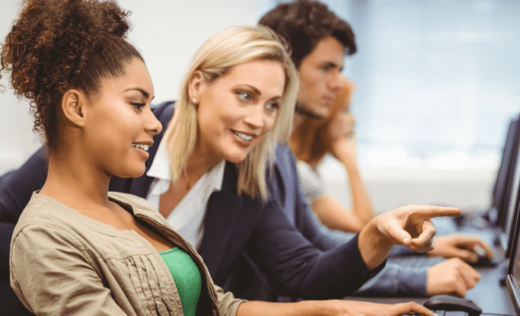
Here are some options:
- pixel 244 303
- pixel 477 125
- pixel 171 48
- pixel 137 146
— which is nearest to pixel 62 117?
pixel 137 146

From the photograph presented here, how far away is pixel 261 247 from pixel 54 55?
0.76 metres

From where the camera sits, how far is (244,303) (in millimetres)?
1050

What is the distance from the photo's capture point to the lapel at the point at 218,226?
1258 mm

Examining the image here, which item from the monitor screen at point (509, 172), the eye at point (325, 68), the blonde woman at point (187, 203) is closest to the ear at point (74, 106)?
the blonde woman at point (187, 203)

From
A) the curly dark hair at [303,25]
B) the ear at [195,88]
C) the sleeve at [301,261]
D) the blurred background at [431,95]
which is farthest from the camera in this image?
the blurred background at [431,95]

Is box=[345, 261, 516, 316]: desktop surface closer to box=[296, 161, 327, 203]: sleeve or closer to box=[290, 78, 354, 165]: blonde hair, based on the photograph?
Result: box=[296, 161, 327, 203]: sleeve

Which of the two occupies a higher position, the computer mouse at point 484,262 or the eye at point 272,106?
the eye at point 272,106

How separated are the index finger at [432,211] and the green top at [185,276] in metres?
0.46

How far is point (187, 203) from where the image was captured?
128 centimetres

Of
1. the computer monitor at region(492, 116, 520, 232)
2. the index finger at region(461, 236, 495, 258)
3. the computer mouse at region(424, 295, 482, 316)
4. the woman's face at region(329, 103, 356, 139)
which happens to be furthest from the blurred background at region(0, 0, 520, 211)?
the computer mouse at region(424, 295, 482, 316)

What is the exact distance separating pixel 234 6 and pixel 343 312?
2252mm

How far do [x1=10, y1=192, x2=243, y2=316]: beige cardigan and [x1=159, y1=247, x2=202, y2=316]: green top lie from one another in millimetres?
44

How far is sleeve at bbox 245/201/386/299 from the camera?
45.3 inches

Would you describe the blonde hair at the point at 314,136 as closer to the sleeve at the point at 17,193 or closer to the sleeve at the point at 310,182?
the sleeve at the point at 310,182
